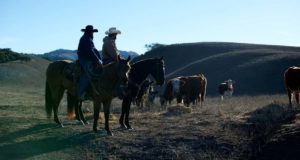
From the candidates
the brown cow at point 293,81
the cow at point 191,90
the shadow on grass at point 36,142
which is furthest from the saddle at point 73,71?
the cow at point 191,90

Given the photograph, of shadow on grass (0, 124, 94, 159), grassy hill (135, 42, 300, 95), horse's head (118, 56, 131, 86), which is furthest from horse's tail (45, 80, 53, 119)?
grassy hill (135, 42, 300, 95)

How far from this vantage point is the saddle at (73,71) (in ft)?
49.8

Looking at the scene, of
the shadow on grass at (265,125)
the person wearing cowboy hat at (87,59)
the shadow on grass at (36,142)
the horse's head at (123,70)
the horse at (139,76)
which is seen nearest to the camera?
the shadow on grass at (36,142)

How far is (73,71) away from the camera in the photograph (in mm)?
15516

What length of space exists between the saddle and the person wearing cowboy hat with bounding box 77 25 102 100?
0.28m

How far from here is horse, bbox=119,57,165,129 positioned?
15508 millimetres

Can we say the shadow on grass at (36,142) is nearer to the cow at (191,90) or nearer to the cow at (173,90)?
the cow at (173,90)

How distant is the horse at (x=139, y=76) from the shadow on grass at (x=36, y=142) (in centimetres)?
173

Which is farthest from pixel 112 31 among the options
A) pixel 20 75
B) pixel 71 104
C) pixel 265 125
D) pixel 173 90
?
pixel 20 75

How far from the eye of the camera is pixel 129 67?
14312 millimetres

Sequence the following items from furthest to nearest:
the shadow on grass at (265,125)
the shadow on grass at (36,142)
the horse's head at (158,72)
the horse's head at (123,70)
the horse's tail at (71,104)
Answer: the horse's tail at (71,104), the horse's head at (158,72), the horse's head at (123,70), the shadow on grass at (265,125), the shadow on grass at (36,142)

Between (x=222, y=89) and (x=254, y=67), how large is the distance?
77.5ft

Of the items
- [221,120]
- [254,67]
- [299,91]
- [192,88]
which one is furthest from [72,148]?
[254,67]

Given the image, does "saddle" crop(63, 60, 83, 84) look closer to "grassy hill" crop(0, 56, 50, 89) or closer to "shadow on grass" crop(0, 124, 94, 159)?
"shadow on grass" crop(0, 124, 94, 159)
